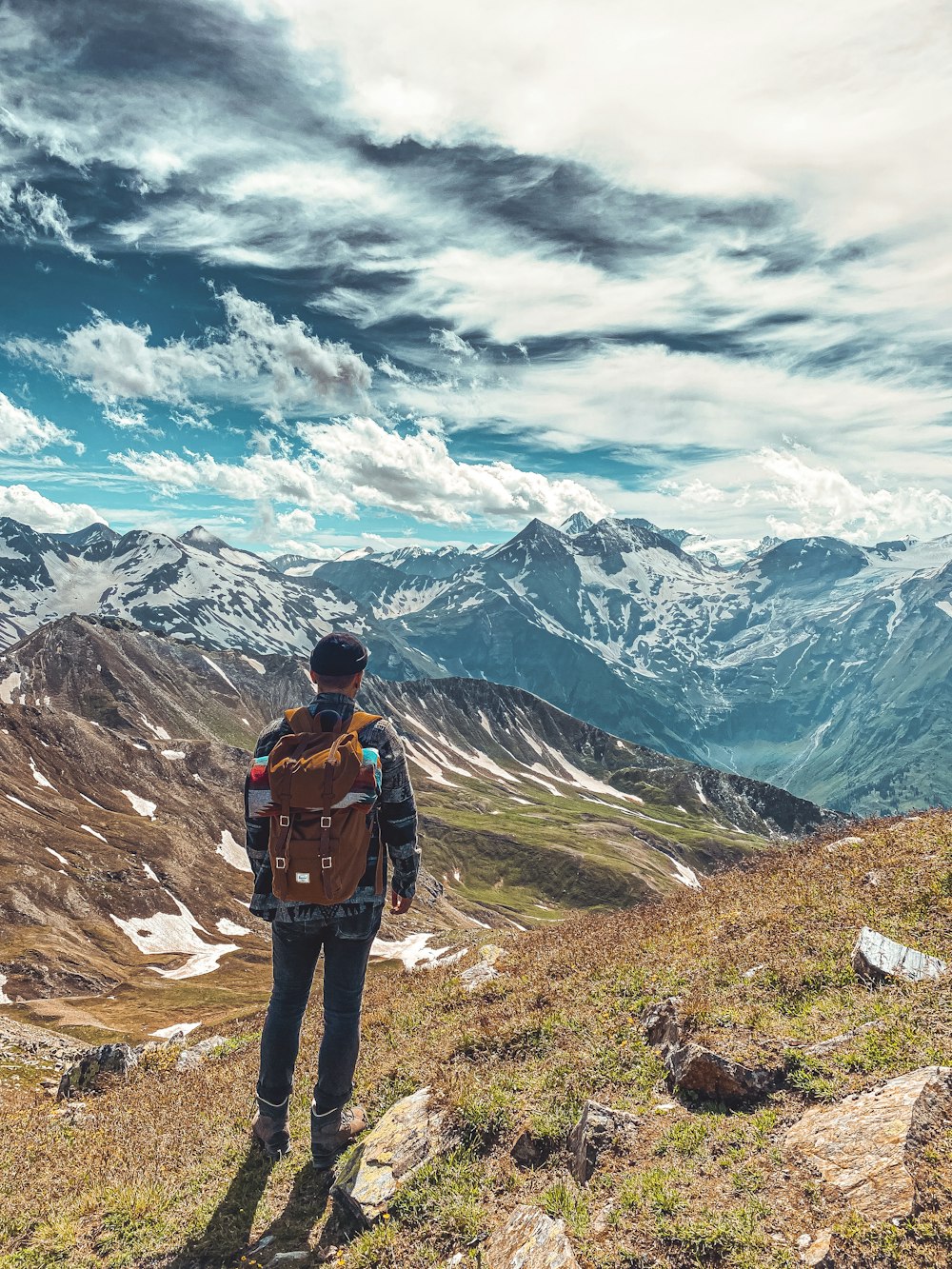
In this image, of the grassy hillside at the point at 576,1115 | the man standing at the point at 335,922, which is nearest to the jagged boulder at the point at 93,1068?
the grassy hillside at the point at 576,1115

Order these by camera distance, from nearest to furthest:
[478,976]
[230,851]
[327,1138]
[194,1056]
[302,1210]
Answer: [302,1210], [327,1138], [478,976], [194,1056], [230,851]

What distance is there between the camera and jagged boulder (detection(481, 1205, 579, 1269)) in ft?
18.6

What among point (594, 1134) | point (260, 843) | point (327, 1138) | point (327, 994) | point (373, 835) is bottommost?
point (327, 1138)

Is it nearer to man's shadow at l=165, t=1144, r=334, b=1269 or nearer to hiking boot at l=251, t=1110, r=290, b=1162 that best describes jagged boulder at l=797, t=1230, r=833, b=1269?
man's shadow at l=165, t=1144, r=334, b=1269

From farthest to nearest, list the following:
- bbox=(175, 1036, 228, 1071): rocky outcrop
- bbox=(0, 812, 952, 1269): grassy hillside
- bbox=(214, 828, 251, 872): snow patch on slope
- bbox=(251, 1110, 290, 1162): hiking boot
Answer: bbox=(214, 828, 251, 872): snow patch on slope < bbox=(175, 1036, 228, 1071): rocky outcrop < bbox=(251, 1110, 290, 1162): hiking boot < bbox=(0, 812, 952, 1269): grassy hillside

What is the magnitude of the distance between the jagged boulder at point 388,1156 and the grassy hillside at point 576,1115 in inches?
8.1

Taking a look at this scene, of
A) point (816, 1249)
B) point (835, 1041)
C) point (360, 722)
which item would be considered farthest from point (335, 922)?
point (835, 1041)

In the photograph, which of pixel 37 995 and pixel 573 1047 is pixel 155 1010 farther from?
pixel 573 1047

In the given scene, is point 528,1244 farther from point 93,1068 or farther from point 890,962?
point 93,1068

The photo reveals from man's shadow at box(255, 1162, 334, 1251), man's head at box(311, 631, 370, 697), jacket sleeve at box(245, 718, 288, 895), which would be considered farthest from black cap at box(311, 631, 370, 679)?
man's shadow at box(255, 1162, 334, 1251)

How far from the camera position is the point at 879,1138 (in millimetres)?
6027

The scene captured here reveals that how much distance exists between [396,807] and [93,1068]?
14.2m

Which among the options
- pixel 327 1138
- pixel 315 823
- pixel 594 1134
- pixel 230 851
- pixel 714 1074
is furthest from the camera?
pixel 230 851

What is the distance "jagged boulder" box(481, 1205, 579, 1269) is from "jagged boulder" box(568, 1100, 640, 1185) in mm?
769
